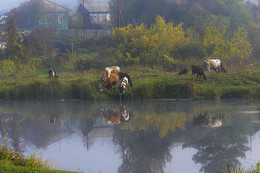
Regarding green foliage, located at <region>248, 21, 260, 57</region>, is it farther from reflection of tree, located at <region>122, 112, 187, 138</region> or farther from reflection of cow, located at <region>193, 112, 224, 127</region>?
reflection of tree, located at <region>122, 112, 187, 138</region>

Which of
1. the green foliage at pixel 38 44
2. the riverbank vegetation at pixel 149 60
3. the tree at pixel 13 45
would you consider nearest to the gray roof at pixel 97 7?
the riverbank vegetation at pixel 149 60

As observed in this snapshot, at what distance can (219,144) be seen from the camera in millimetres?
9422

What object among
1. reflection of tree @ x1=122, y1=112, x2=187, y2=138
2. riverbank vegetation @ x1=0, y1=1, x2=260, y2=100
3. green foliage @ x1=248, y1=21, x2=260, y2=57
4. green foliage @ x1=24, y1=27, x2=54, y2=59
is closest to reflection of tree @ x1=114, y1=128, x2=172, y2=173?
reflection of tree @ x1=122, y1=112, x2=187, y2=138

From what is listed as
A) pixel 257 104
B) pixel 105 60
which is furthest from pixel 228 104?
pixel 105 60

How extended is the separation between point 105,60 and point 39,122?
16.7 metres

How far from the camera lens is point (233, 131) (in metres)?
10.8

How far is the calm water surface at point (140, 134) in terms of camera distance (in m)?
7.97

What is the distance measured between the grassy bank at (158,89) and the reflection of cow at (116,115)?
2944 millimetres

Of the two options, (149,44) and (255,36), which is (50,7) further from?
(255,36)

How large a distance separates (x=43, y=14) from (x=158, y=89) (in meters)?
36.2

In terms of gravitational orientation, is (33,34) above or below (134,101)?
above

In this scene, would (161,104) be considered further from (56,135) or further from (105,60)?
(105,60)

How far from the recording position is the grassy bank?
59.9 feet

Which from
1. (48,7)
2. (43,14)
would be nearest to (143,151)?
(43,14)
